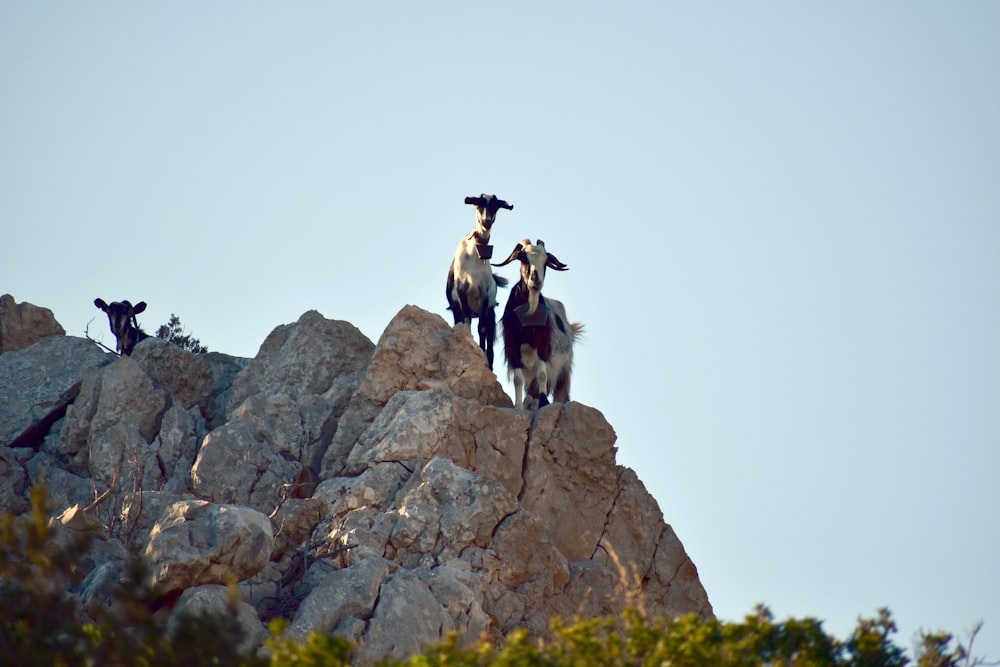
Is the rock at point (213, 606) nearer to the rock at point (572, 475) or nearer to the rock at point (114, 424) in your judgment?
the rock at point (114, 424)

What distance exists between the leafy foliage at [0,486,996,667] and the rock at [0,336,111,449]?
9.01 metres

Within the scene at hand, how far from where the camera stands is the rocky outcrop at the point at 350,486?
12.9 metres

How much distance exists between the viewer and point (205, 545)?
41.5ft

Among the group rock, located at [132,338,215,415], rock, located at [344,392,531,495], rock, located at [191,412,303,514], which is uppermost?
rock, located at [132,338,215,415]

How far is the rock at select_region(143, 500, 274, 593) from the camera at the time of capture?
40.8 ft

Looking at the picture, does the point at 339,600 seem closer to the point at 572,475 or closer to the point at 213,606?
the point at 213,606

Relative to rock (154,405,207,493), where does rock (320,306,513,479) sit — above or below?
above

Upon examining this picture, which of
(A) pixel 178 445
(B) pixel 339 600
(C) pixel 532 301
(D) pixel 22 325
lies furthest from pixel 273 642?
(D) pixel 22 325

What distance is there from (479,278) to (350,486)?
4.95m

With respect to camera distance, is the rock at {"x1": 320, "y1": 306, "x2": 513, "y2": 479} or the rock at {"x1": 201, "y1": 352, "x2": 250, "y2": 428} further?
the rock at {"x1": 201, "y1": 352, "x2": 250, "y2": 428}

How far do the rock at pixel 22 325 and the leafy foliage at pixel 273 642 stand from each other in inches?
443

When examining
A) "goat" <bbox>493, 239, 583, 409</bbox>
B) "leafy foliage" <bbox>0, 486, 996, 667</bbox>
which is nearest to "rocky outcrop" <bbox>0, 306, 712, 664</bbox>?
"goat" <bbox>493, 239, 583, 409</bbox>

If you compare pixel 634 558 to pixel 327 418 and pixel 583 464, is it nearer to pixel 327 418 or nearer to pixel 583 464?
pixel 583 464

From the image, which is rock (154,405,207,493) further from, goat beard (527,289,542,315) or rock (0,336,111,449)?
goat beard (527,289,542,315)
